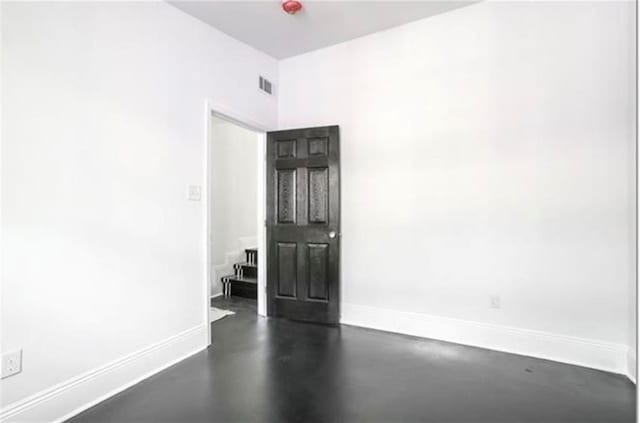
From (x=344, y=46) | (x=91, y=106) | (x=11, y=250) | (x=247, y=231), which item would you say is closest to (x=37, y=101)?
(x=91, y=106)

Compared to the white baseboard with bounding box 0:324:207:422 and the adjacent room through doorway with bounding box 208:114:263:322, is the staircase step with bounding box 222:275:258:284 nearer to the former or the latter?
the adjacent room through doorway with bounding box 208:114:263:322

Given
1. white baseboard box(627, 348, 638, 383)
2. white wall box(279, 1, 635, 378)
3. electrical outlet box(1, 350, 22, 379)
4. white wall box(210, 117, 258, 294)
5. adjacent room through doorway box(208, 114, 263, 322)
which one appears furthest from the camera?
white wall box(210, 117, 258, 294)

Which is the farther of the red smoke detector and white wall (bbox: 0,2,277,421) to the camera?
the red smoke detector

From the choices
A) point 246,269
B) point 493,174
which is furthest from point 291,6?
point 246,269

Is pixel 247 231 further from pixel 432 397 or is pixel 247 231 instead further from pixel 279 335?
pixel 432 397

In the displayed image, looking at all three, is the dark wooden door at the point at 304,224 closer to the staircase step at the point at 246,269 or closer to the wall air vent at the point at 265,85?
the wall air vent at the point at 265,85

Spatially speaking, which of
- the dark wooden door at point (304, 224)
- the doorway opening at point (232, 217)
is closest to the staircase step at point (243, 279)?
the doorway opening at point (232, 217)

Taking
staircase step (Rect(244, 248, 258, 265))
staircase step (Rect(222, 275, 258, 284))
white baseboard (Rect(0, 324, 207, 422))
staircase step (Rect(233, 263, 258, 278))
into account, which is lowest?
white baseboard (Rect(0, 324, 207, 422))

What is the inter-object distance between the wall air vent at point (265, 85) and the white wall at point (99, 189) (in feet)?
2.15

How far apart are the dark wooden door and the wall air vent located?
475 mm

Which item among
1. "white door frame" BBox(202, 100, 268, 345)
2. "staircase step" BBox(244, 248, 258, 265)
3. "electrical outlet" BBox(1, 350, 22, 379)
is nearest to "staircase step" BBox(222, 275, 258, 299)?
"staircase step" BBox(244, 248, 258, 265)

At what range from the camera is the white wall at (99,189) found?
176 centimetres

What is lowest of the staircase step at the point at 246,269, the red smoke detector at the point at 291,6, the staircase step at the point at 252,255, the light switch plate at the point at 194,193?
the staircase step at the point at 246,269

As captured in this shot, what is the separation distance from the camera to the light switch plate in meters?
2.75
